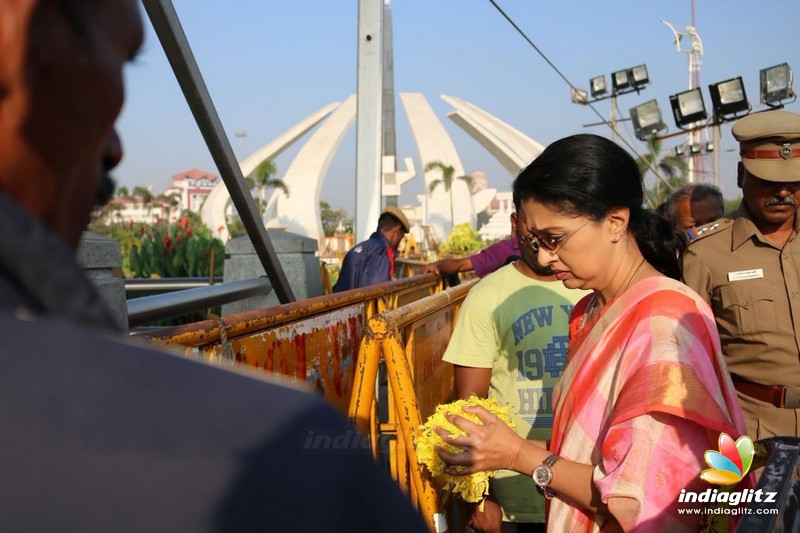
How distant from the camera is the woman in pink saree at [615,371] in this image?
1.63 metres

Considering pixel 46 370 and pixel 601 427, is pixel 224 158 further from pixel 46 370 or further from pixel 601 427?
pixel 46 370

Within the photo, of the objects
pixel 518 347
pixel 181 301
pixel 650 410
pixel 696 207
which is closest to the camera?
pixel 650 410

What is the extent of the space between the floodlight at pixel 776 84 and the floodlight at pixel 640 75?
27.4ft

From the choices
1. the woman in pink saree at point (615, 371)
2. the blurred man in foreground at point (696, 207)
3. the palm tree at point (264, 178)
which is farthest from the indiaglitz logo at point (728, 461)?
the palm tree at point (264, 178)

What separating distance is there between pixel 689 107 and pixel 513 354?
15.2m

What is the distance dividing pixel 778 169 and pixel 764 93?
44.3 feet

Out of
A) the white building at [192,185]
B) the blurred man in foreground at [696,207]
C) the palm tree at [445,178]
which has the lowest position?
the blurred man in foreground at [696,207]

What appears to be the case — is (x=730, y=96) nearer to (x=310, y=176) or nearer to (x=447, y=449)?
(x=447, y=449)

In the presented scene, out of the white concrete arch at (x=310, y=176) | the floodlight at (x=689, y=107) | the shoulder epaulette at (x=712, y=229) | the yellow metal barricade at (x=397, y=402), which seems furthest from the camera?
the white concrete arch at (x=310, y=176)

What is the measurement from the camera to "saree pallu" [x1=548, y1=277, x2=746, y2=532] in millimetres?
1618

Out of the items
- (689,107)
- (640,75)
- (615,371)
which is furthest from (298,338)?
(640,75)

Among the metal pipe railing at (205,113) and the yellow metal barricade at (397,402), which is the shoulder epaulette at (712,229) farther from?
the metal pipe railing at (205,113)

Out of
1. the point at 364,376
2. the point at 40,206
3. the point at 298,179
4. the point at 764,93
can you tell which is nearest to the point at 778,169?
the point at 364,376

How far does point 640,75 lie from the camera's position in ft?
77.4
